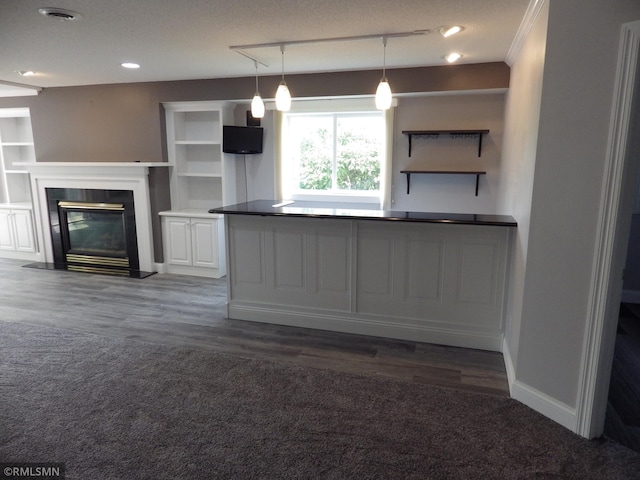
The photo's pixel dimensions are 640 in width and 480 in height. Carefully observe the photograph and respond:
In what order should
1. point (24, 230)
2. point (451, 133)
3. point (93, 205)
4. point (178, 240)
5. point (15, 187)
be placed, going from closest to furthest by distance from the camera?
1. point (451, 133)
2. point (178, 240)
3. point (93, 205)
4. point (24, 230)
5. point (15, 187)

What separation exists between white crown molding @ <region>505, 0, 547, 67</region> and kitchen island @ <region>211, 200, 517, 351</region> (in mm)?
1317

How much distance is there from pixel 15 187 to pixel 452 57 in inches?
256

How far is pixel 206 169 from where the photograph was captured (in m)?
5.53

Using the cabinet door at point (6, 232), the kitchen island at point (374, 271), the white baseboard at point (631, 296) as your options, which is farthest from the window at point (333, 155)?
the cabinet door at point (6, 232)

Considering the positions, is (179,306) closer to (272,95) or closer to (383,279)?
(383,279)

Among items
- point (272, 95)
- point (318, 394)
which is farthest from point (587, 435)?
point (272, 95)

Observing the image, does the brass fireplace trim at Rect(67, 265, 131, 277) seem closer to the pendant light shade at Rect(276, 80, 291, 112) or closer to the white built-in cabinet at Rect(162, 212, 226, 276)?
the white built-in cabinet at Rect(162, 212, 226, 276)

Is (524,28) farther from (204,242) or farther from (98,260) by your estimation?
(98,260)

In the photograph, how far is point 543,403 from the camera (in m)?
2.41

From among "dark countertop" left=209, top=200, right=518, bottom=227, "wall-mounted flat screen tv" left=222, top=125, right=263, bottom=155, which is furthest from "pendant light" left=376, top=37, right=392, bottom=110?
"wall-mounted flat screen tv" left=222, top=125, right=263, bottom=155

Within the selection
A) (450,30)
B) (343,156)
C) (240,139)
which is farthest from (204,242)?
(450,30)

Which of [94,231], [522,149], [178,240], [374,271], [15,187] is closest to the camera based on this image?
[522,149]

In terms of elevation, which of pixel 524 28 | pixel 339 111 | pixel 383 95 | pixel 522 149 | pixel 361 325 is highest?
pixel 524 28

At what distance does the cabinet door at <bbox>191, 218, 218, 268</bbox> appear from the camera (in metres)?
5.18
